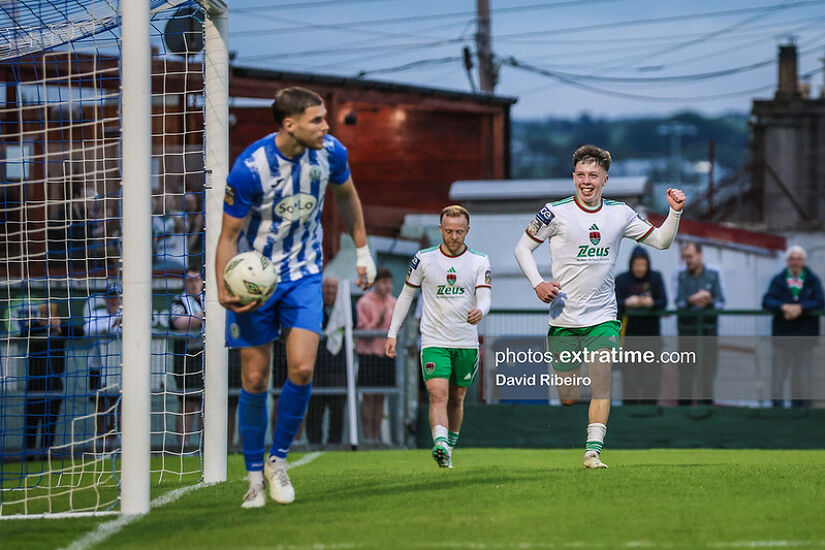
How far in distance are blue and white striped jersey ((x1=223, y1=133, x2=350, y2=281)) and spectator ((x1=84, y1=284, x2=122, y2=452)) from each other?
1.27m

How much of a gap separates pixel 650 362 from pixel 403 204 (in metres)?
11.9

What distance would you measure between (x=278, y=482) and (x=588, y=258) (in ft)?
11.1

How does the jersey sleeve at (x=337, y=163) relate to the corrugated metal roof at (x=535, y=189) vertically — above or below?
below

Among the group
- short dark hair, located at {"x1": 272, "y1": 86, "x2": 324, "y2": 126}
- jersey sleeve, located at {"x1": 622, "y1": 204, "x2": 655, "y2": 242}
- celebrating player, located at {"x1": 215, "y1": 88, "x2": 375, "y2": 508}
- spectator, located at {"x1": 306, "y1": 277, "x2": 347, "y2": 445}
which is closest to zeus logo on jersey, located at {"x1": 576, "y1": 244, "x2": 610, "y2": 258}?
jersey sleeve, located at {"x1": 622, "y1": 204, "x2": 655, "y2": 242}

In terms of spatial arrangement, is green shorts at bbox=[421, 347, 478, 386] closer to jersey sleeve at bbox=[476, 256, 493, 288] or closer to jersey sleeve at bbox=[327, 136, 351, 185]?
jersey sleeve at bbox=[476, 256, 493, 288]

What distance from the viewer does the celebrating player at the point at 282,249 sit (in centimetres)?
648

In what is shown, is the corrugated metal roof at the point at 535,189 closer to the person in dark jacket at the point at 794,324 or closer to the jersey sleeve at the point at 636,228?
the person in dark jacket at the point at 794,324

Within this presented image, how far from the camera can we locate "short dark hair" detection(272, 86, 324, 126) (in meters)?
6.49

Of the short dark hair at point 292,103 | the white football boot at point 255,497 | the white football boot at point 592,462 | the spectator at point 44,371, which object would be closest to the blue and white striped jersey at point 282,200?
the short dark hair at point 292,103

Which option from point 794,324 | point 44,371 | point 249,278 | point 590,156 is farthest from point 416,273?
point 794,324

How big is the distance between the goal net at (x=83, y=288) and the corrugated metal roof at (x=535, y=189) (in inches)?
181

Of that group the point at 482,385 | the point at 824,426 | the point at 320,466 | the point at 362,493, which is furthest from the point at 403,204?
the point at 362,493

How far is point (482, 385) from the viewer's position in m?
15.0

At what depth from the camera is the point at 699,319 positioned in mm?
14375
